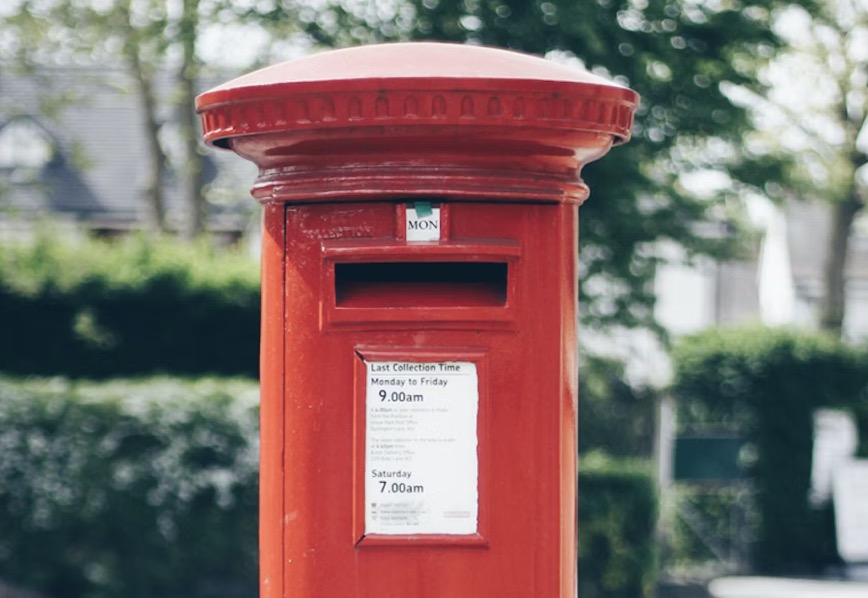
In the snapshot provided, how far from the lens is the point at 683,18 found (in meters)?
9.56

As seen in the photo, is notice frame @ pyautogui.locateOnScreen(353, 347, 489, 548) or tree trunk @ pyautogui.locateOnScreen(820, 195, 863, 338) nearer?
notice frame @ pyautogui.locateOnScreen(353, 347, 489, 548)

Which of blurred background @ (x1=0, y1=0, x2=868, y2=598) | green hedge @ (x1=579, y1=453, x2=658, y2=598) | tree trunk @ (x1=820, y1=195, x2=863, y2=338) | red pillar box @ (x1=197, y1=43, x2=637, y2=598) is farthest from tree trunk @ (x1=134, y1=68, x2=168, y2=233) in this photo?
red pillar box @ (x1=197, y1=43, x2=637, y2=598)

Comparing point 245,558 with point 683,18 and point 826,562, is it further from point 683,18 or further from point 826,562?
point 826,562

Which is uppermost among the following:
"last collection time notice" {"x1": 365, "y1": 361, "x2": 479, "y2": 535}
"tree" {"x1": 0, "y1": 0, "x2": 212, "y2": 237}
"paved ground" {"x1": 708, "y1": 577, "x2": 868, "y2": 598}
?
"tree" {"x1": 0, "y1": 0, "x2": 212, "y2": 237}

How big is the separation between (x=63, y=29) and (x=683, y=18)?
712 cm

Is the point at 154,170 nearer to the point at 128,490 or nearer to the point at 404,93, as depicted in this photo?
the point at 128,490

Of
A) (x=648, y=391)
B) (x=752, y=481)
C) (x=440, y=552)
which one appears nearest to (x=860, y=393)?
(x=752, y=481)

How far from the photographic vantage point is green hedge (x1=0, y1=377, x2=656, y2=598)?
329 inches

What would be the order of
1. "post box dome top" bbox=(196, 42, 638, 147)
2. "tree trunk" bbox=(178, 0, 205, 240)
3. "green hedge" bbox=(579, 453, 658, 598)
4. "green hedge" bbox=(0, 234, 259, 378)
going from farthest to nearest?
"tree trunk" bbox=(178, 0, 205, 240) → "green hedge" bbox=(0, 234, 259, 378) → "green hedge" bbox=(579, 453, 658, 598) → "post box dome top" bbox=(196, 42, 638, 147)

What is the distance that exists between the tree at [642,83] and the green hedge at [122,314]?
225 cm

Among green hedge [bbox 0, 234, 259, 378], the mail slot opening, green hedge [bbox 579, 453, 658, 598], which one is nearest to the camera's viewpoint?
the mail slot opening

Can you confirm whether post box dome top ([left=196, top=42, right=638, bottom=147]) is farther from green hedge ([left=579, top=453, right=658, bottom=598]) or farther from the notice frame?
green hedge ([left=579, top=453, right=658, bottom=598])

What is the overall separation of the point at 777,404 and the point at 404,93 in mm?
10168

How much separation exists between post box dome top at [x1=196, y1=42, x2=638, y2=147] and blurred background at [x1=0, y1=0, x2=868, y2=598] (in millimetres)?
4746
